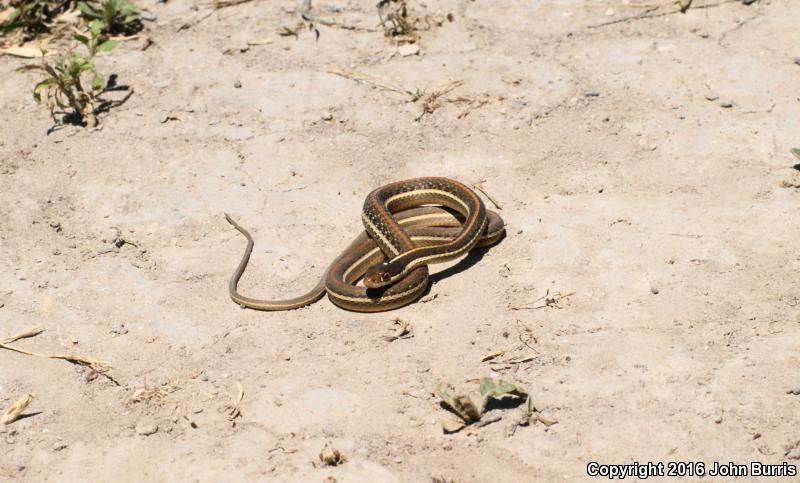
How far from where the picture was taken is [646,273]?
5977mm

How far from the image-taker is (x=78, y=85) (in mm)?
7840

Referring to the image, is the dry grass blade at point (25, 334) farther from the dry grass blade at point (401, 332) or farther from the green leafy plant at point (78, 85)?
the green leafy plant at point (78, 85)

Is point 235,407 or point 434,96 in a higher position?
point 434,96

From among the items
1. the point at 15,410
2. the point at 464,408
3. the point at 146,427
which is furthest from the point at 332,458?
the point at 15,410

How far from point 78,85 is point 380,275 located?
3.64 m

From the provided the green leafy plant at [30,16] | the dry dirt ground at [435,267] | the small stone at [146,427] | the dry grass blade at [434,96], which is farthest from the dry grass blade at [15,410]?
the green leafy plant at [30,16]

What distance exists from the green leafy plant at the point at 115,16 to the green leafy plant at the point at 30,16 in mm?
440

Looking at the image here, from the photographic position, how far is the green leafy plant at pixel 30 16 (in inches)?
354

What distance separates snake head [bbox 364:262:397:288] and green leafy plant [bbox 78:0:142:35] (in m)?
4.46

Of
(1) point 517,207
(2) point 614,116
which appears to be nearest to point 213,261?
(1) point 517,207

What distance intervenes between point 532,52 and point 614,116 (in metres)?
1.16

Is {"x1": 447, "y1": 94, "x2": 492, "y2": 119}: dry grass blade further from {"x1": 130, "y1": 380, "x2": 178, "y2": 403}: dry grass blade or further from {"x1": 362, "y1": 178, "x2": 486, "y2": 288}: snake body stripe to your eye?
{"x1": 130, "y1": 380, "x2": 178, "y2": 403}: dry grass blade

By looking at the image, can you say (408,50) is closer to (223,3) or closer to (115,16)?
(223,3)

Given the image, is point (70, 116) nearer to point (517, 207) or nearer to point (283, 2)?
point (283, 2)
